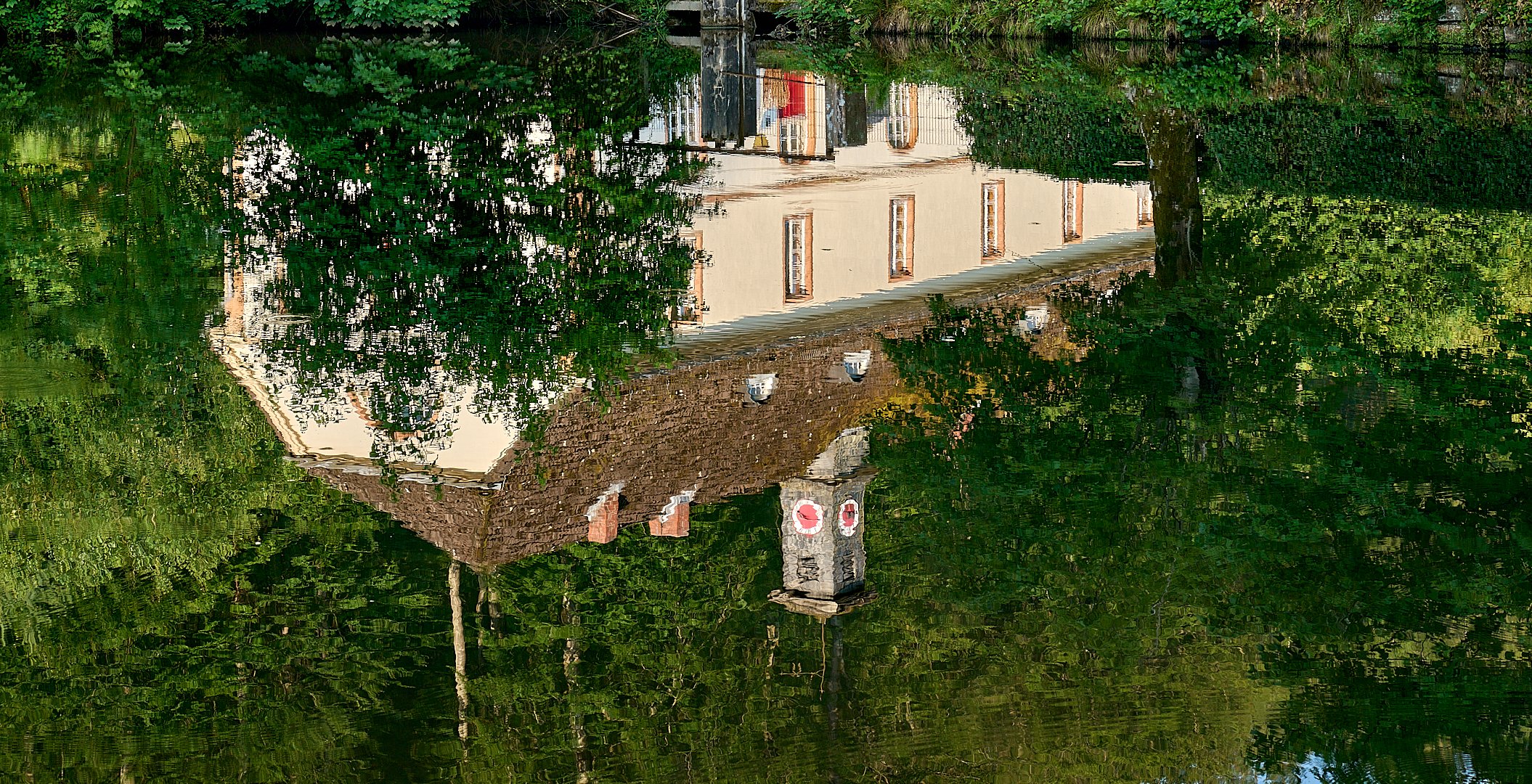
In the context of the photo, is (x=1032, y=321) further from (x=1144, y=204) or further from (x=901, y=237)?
(x=1144, y=204)

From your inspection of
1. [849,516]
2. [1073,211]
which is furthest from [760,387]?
[1073,211]

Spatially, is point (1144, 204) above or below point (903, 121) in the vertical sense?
below

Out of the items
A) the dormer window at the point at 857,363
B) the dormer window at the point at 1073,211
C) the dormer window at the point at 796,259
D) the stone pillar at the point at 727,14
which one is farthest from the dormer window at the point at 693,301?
the stone pillar at the point at 727,14

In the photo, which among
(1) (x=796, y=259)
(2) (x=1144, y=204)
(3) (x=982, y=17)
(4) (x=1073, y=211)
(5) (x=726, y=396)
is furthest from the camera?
(3) (x=982, y=17)

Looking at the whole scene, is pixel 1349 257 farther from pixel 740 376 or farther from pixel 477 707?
pixel 477 707

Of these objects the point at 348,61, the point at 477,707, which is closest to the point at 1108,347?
the point at 477,707

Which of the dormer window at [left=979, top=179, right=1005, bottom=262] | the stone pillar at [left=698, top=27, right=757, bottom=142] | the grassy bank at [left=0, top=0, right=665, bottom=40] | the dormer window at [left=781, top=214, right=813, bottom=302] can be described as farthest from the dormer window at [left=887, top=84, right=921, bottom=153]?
the grassy bank at [left=0, top=0, right=665, bottom=40]

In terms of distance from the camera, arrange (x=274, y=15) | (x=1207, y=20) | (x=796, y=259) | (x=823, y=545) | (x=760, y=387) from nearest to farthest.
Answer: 1. (x=823, y=545)
2. (x=760, y=387)
3. (x=796, y=259)
4. (x=1207, y=20)
5. (x=274, y=15)
